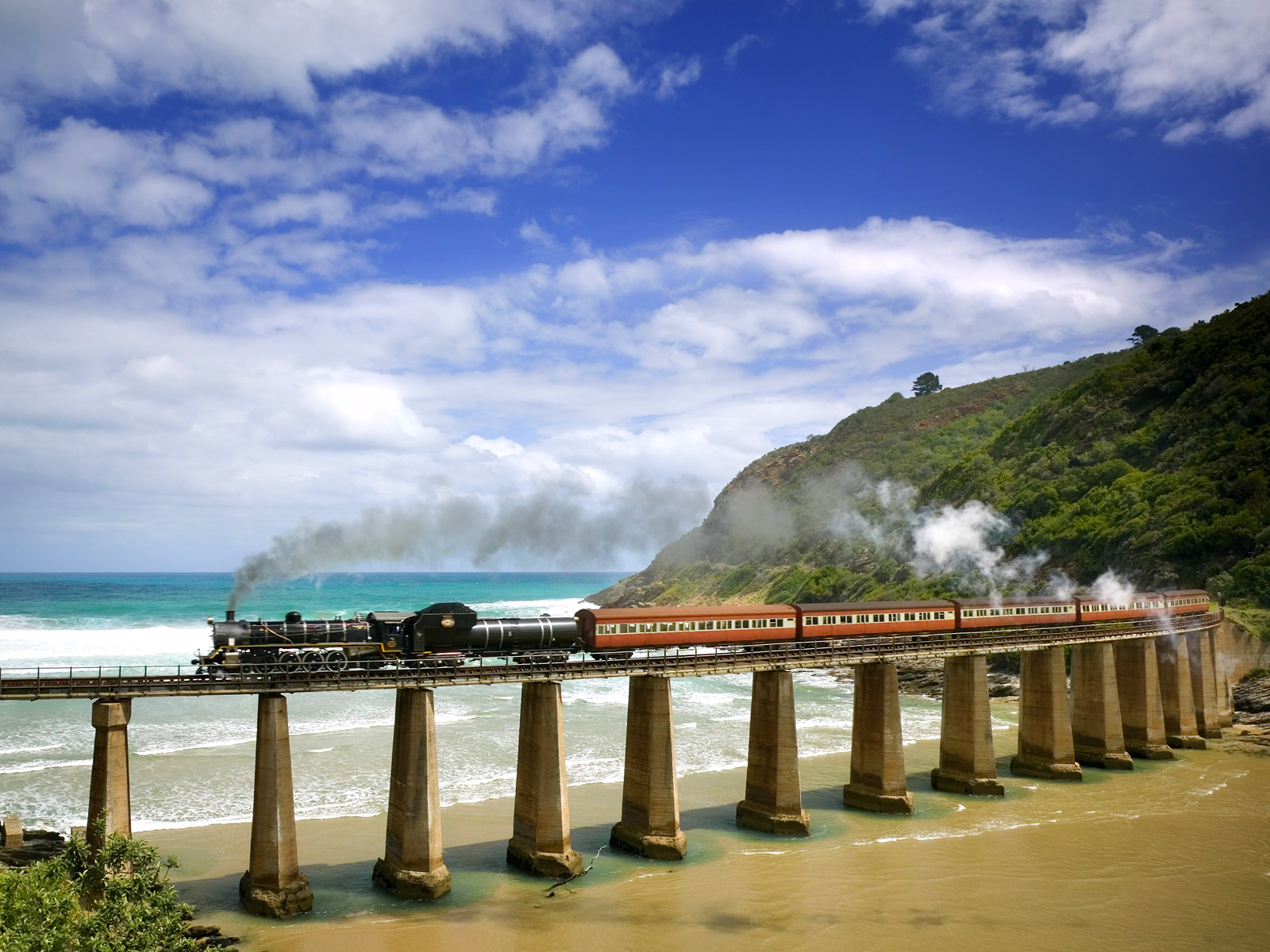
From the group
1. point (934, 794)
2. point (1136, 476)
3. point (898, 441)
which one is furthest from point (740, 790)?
point (898, 441)

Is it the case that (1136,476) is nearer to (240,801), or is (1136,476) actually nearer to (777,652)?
(777,652)

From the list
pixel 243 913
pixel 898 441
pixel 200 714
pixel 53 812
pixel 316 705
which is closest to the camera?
pixel 243 913

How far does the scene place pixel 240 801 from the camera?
125ft

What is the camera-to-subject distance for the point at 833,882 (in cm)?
2819

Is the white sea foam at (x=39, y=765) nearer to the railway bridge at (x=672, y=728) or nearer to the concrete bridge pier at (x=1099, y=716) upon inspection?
the railway bridge at (x=672, y=728)

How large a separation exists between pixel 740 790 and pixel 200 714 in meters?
39.1

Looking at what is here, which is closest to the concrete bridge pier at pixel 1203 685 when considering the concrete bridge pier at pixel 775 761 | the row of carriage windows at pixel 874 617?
the row of carriage windows at pixel 874 617

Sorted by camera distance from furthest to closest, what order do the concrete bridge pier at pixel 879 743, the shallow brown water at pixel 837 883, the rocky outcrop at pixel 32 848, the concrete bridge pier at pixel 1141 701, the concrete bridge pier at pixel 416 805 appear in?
the concrete bridge pier at pixel 1141 701
the concrete bridge pier at pixel 879 743
the rocky outcrop at pixel 32 848
the concrete bridge pier at pixel 416 805
the shallow brown water at pixel 837 883

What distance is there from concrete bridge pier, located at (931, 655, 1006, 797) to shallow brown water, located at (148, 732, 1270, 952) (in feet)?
3.60

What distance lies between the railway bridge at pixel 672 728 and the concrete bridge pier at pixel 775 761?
0.06 m

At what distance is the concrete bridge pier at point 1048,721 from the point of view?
4125 cm

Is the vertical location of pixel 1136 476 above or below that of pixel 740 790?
above

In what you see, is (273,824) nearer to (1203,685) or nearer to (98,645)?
(1203,685)

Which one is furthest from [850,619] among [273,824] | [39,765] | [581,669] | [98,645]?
[98,645]
